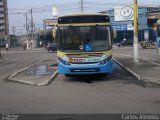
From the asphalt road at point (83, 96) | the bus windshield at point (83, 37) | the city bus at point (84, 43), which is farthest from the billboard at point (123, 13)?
the bus windshield at point (83, 37)

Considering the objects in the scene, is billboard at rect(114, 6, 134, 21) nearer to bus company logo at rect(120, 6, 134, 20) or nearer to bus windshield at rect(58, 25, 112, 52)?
bus company logo at rect(120, 6, 134, 20)

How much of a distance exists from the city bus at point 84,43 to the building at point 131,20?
200 ft

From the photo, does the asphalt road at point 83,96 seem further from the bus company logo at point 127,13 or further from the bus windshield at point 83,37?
the bus company logo at point 127,13

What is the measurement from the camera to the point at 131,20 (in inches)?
A: 3297

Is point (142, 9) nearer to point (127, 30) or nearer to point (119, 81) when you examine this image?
point (127, 30)

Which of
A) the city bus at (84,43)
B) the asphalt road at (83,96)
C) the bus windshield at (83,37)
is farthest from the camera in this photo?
the bus windshield at (83,37)

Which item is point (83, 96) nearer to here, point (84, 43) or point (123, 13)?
point (84, 43)

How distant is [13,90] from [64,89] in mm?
1989

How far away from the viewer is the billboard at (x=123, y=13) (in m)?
82.8

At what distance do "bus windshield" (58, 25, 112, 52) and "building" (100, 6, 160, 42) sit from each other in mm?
60927

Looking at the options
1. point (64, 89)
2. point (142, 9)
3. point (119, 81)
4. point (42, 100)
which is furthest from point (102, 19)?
point (142, 9)

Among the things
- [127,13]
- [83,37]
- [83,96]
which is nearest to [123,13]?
[127,13]

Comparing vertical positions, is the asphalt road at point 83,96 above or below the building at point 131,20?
below

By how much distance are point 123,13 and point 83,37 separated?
215ft
